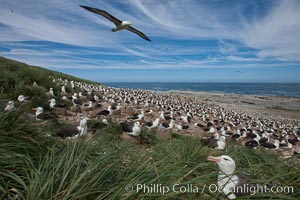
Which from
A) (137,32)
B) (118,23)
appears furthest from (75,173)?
(137,32)

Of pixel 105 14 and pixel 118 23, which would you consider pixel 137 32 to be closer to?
pixel 118 23

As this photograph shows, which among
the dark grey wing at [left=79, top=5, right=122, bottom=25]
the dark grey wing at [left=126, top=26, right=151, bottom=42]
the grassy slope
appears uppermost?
the dark grey wing at [left=79, top=5, right=122, bottom=25]

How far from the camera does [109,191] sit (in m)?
2.20

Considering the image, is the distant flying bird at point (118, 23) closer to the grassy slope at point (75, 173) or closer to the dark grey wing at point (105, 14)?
the dark grey wing at point (105, 14)

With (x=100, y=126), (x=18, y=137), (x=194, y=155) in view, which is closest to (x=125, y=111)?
(x=100, y=126)

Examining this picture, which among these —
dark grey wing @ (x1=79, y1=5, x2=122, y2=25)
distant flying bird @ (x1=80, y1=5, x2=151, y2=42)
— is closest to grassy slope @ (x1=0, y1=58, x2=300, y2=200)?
dark grey wing @ (x1=79, y1=5, x2=122, y2=25)

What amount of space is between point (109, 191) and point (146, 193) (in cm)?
32

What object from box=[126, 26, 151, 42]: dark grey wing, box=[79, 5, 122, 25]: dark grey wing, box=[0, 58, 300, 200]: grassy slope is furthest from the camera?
box=[126, 26, 151, 42]: dark grey wing

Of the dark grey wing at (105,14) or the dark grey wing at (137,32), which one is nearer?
the dark grey wing at (105,14)

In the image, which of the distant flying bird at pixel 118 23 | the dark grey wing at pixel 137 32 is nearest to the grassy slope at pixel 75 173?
the distant flying bird at pixel 118 23

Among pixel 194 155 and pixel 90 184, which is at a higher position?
pixel 90 184

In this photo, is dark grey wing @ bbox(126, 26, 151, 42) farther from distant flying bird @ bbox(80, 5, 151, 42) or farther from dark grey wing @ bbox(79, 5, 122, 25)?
dark grey wing @ bbox(79, 5, 122, 25)

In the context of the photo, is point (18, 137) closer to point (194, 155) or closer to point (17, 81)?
point (194, 155)

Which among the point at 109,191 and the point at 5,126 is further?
the point at 5,126
